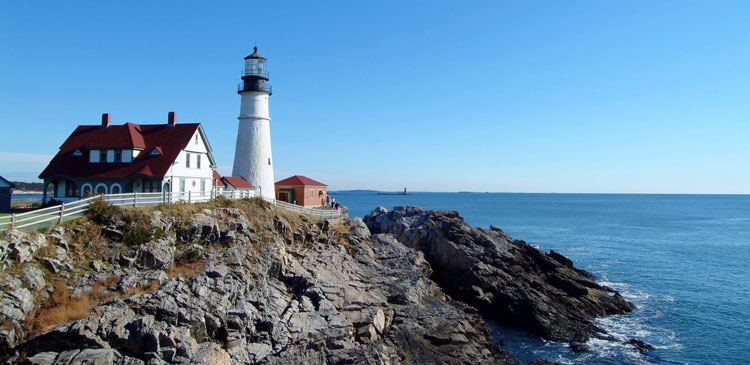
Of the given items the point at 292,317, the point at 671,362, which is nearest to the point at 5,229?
the point at 292,317

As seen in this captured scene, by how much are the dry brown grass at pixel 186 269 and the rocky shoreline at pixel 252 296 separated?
0.09 m

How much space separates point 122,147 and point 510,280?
83.7 ft

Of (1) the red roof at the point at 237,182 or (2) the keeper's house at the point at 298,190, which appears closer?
(1) the red roof at the point at 237,182

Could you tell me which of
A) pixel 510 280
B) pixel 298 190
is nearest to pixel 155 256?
pixel 298 190

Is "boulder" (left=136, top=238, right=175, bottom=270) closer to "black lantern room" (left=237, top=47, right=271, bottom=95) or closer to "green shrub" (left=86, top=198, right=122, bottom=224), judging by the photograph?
"green shrub" (left=86, top=198, right=122, bottom=224)

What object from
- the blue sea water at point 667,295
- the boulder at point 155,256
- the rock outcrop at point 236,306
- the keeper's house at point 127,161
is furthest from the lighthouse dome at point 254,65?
the blue sea water at point 667,295

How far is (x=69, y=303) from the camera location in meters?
16.0

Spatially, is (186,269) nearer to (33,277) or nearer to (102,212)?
(102,212)

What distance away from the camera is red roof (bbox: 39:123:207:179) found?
2842 centimetres

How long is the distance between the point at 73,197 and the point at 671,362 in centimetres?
3280

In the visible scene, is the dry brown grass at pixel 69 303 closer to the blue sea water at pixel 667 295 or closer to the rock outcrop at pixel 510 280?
the blue sea water at pixel 667 295

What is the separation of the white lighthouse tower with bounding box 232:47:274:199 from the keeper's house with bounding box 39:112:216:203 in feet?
12.1

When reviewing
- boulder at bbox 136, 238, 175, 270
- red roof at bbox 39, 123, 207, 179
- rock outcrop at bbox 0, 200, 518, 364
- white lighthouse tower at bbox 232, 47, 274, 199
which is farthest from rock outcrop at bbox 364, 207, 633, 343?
red roof at bbox 39, 123, 207, 179

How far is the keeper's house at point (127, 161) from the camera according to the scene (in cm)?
2823
